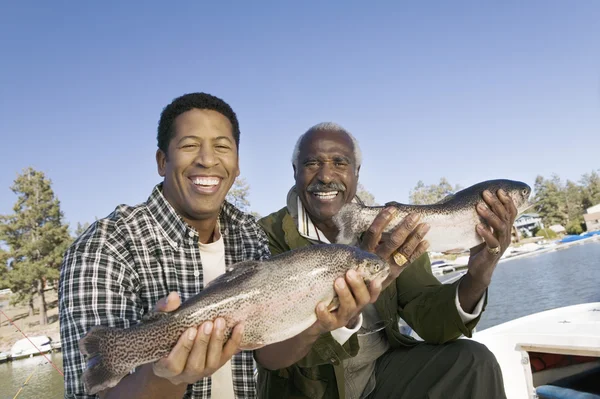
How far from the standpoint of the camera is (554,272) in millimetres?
44594

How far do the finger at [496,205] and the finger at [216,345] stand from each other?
3.08m

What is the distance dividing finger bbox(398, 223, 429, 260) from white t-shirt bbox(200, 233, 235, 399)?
5.67 ft

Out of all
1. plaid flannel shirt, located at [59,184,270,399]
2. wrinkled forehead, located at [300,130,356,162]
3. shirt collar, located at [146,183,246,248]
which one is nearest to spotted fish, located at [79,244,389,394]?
plaid flannel shirt, located at [59,184,270,399]

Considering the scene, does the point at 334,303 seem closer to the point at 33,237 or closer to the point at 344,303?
the point at 344,303

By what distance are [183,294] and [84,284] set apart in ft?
2.68

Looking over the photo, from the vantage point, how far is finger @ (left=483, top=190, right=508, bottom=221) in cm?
448

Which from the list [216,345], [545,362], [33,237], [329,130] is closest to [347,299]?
[216,345]

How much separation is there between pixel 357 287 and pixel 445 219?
6.08 feet

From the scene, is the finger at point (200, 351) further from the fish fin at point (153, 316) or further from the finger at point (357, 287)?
the finger at point (357, 287)

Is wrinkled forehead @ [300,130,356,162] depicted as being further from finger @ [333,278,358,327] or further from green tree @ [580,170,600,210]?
green tree @ [580,170,600,210]

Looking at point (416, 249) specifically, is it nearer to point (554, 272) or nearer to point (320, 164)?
point (320, 164)

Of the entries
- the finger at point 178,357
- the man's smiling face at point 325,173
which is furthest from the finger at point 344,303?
the man's smiling face at point 325,173

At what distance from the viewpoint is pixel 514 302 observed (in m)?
31.7

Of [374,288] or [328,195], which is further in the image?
[328,195]
